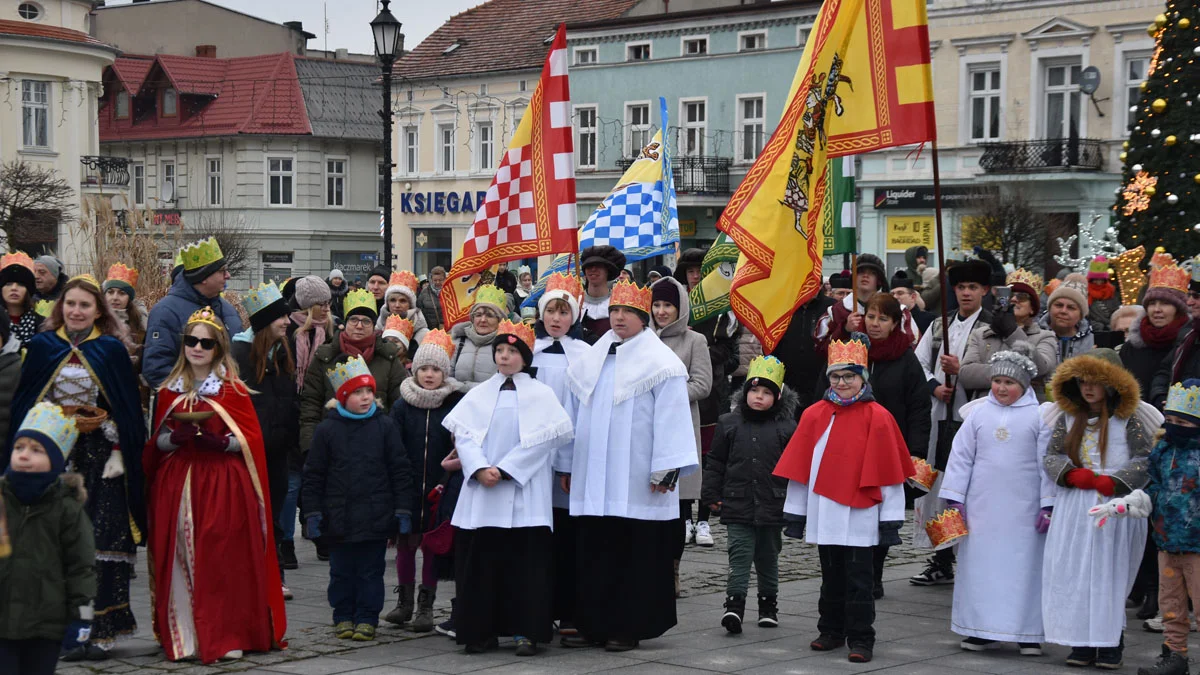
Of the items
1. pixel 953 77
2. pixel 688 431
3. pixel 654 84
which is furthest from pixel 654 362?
pixel 654 84

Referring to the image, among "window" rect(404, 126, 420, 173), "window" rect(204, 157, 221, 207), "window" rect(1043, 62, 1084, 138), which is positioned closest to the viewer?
"window" rect(1043, 62, 1084, 138)

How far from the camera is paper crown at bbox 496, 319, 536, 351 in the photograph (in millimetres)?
8703

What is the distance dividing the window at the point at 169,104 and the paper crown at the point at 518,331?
53294mm

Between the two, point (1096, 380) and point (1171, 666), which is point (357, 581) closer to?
point (1096, 380)

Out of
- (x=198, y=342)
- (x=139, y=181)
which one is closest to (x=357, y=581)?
(x=198, y=342)

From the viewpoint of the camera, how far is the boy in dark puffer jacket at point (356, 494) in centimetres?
869

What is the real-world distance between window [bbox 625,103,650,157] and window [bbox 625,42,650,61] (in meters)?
1.32

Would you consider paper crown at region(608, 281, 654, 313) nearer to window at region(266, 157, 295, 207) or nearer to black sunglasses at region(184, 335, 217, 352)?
black sunglasses at region(184, 335, 217, 352)

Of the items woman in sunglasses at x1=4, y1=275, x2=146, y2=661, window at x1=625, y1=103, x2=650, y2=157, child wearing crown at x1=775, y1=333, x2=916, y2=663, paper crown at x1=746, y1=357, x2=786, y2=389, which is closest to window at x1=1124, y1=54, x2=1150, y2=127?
window at x1=625, y1=103, x2=650, y2=157

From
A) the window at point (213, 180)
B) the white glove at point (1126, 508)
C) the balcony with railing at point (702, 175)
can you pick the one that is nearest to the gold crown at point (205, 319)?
the white glove at point (1126, 508)

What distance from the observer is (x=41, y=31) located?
47.0m

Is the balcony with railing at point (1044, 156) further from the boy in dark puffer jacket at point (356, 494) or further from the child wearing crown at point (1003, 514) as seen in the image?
the boy in dark puffer jacket at point (356, 494)

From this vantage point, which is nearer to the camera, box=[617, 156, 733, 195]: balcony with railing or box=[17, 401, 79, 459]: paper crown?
box=[17, 401, 79, 459]: paper crown

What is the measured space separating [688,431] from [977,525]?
66.0 inches
